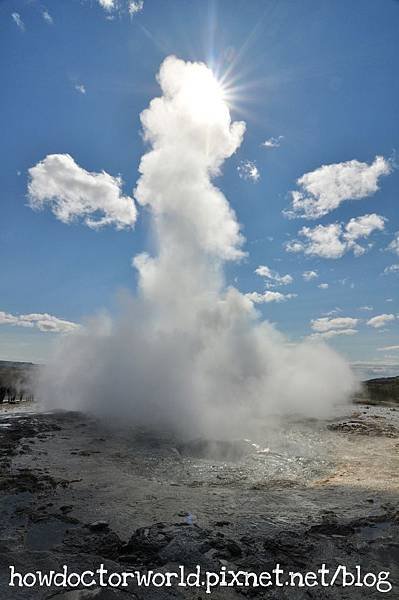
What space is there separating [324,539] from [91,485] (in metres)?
7.59

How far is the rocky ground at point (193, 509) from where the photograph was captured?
7.28 m

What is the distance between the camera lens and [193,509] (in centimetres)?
1009

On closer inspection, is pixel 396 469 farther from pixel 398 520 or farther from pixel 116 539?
pixel 116 539

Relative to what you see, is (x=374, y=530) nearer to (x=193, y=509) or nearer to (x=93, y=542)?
(x=193, y=509)

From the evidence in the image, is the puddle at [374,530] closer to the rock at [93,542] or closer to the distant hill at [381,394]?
the rock at [93,542]

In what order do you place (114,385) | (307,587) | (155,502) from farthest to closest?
(114,385), (155,502), (307,587)

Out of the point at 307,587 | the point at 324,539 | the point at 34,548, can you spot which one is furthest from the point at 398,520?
the point at 34,548

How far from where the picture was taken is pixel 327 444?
20.7 m

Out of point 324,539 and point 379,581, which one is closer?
point 379,581

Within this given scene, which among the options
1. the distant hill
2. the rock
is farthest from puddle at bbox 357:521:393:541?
the distant hill

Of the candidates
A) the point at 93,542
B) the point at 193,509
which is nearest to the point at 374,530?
the point at 193,509

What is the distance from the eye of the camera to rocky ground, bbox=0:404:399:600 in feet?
23.9

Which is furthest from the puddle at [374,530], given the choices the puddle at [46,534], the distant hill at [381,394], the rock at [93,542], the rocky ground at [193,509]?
the distant hill at [381,394]

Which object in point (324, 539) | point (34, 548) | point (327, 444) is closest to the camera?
point (34, 548)
